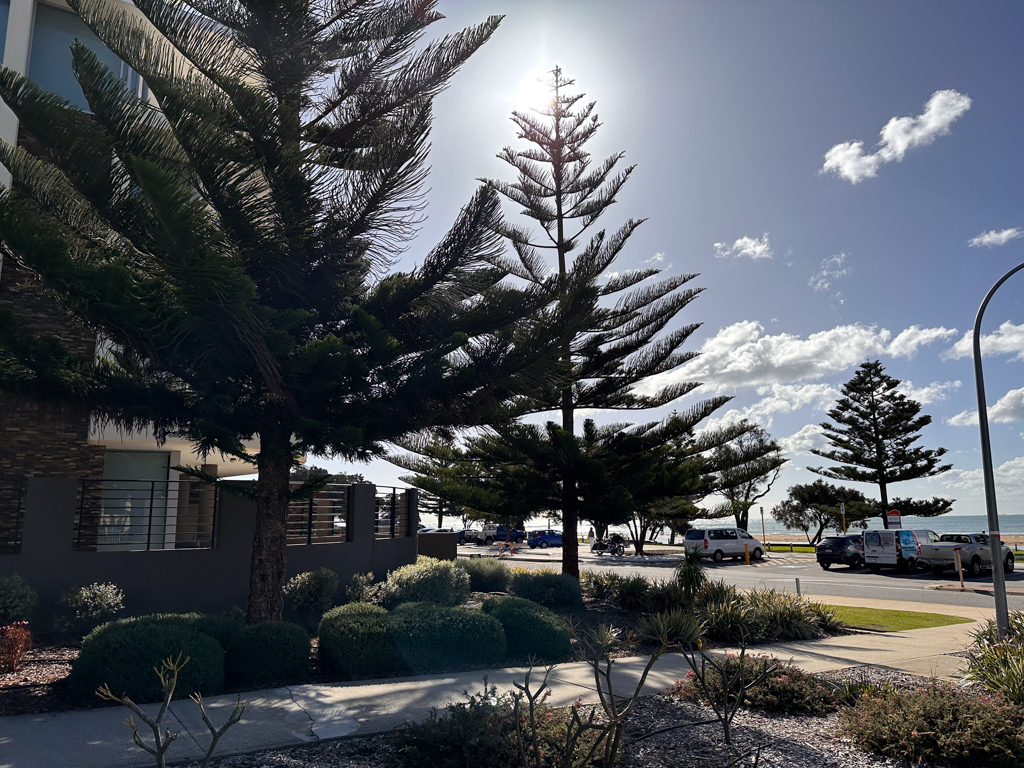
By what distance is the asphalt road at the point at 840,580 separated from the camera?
17266mm

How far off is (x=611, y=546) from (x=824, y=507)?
522 inches

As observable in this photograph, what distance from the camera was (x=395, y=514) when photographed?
1481 cm

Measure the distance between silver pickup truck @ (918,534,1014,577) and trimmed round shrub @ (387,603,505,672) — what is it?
2085 cm

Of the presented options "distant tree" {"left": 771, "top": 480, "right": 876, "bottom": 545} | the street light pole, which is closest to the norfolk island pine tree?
the street light pole

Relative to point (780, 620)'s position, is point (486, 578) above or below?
above

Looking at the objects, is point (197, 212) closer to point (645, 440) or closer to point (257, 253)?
point (257, 253)

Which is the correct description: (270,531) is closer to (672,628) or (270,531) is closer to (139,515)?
(139,515)

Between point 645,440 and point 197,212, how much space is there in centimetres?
1127

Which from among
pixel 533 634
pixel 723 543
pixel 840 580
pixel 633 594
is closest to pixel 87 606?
pixel 533 634

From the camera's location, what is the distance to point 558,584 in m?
12.5

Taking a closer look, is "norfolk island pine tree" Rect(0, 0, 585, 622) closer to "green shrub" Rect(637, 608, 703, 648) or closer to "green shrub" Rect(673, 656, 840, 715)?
"green shrub" Rect(637, 608, 703, 648)

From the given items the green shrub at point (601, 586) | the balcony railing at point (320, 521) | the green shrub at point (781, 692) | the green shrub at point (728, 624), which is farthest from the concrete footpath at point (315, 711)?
the balcony railing at point (320, 521)

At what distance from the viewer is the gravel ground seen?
15.1 feet

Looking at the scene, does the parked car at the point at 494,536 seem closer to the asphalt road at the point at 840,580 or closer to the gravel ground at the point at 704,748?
the asphalt road at the point at 840,580
